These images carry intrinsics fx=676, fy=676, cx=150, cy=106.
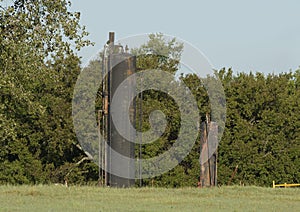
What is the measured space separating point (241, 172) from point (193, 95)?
Result: 6.45 meters

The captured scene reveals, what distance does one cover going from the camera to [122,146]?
2166cm

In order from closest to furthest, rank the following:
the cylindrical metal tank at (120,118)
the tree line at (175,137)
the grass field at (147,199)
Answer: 1. the grass field at (147,199)
2. the cylindrical metal tank at (120,118)
3. the tree line at (175,137)

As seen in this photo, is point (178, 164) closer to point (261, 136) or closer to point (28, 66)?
point (261, 136)

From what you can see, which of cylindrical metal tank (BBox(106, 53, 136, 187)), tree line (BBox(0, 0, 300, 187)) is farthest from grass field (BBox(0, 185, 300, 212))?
tree line (BBox(0, 0, 300, 187))

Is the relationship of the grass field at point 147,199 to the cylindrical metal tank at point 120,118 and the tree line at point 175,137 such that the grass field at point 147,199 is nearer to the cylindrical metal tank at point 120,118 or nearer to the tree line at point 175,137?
the cylindrical metal tank at point 120,118

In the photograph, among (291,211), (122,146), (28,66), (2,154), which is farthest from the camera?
(2,154)

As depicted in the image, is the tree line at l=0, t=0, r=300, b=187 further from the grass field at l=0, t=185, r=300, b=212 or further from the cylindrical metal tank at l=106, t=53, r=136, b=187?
the grass field at l=0, t=185, r=300, b=212

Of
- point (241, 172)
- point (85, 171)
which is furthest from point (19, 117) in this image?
point (241, 172)

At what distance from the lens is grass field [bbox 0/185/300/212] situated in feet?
46.4

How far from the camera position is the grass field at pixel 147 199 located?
14.1m

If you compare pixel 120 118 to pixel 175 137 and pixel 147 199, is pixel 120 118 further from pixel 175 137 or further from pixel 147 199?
pixel 175 137

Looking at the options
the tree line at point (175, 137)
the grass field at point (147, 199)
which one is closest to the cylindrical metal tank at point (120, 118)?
the grass field at point (147, 199)

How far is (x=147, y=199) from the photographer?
15.9m

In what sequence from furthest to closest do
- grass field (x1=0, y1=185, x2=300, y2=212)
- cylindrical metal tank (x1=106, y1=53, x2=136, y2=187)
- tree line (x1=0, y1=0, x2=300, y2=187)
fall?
tree line (x1=0, y1=0, x2=300, y2=187)
cylindrical metal tank (x1=106, y1=53, x2=136, y2=187)
grass field (x1=0, y1=185, x2=300, y2=212)
